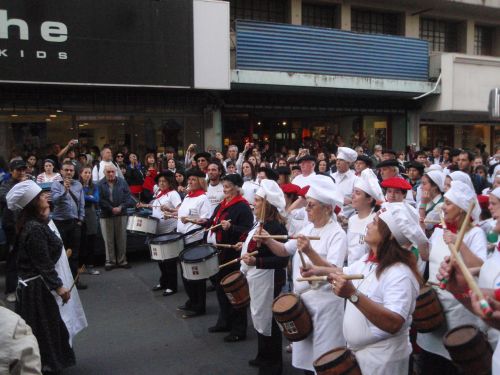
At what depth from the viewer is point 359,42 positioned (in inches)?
667

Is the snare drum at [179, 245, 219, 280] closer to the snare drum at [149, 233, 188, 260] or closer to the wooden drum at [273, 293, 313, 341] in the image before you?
the snare drum at [149, 233, 188, 260]

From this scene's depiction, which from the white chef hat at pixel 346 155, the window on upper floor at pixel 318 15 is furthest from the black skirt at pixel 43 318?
the window on upper floor at pixel 318 15

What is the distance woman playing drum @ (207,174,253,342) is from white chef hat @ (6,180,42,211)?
217cm

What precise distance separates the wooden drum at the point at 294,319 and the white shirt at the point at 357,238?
1183 millimetres

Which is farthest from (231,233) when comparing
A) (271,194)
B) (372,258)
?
(372,258)

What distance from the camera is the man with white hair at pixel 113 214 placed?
9.21m

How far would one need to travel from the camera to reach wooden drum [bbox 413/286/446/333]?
12.4 feet

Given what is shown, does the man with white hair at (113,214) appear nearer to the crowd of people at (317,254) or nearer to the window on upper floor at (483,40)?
the crowd of people at (317,254)

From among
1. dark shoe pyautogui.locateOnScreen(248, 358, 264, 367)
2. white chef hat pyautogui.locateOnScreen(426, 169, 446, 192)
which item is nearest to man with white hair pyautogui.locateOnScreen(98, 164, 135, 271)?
dark shoe pyautogui.locateOnScreen(248, 358, 264, 367)

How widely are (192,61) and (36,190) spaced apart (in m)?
9.93

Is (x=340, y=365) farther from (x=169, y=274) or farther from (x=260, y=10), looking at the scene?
(x=260, y=10)

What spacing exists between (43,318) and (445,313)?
3.45 meters

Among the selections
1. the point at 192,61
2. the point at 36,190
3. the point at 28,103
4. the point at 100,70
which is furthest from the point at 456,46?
the point at 36,190

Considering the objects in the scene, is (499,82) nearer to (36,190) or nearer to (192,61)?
(192,61)
